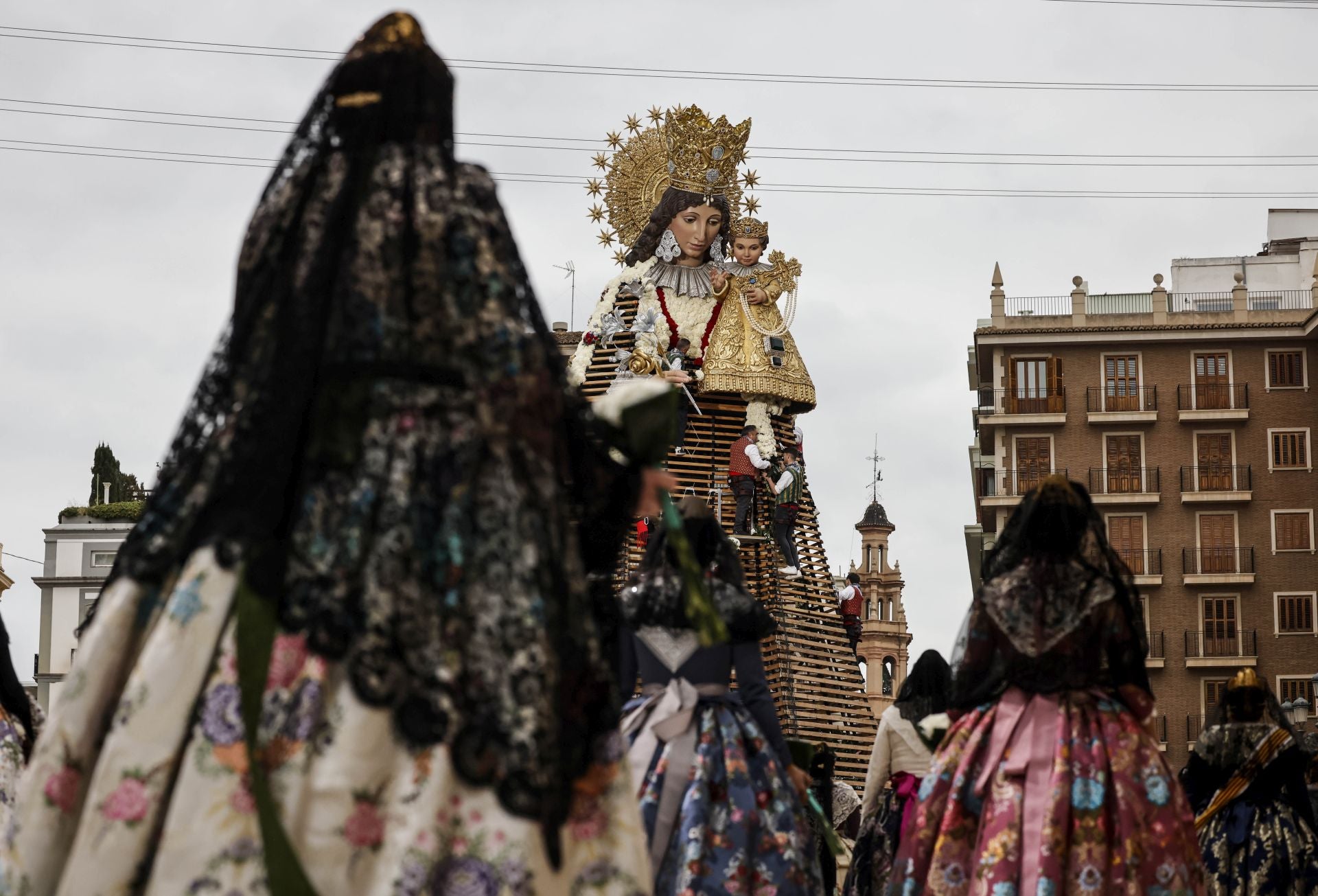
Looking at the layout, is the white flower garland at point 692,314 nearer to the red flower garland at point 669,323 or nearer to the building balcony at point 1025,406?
the red flower garland at point 669,323

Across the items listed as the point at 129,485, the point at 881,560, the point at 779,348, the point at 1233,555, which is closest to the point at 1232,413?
the point at 1233,555

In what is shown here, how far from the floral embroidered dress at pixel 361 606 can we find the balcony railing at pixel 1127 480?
54671 mm

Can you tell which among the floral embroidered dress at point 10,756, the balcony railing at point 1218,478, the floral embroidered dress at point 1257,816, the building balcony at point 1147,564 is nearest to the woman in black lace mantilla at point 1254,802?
the floral embroidered dress at point 1257,816

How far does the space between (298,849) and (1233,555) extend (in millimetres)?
55715

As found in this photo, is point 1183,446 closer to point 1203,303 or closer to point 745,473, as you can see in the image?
point 1203,303

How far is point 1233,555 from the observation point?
5719 centimetres

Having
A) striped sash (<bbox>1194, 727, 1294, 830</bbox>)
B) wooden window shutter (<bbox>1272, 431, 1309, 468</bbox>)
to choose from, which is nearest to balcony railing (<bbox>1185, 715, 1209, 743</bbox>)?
wooden window shutter (<bbox>1272, 431, 1309, 468</bbox>)

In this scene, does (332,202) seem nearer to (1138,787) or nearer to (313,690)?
(313,690)

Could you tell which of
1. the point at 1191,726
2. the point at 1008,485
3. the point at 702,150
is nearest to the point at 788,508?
the point at 702,150

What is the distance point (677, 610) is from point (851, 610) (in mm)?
15694

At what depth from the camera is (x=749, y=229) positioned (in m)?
23.4

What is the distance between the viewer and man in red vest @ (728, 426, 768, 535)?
2250cm

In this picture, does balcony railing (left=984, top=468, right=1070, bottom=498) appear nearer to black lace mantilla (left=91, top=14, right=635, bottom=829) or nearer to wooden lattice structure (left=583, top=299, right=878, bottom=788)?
wooden lattice structure (left=583, top=299, right=878, bottom=788)

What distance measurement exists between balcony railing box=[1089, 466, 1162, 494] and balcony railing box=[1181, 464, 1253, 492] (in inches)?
30.9
